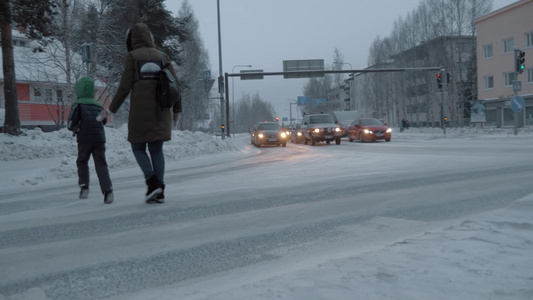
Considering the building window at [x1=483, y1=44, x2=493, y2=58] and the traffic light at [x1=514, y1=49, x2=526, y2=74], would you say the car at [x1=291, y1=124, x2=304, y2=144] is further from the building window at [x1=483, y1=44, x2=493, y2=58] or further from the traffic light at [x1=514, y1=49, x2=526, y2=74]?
the building window at [x1=483, y1=44, x2=493, y2=58]

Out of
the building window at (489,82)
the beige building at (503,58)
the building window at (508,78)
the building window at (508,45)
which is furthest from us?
the building window at (489,82)

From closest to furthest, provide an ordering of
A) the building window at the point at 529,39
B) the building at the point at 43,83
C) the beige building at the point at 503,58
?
the building at the point at 43,83 < the building window at the point at 529,39 < the beige building at the point at 503,58

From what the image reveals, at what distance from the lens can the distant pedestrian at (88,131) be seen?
211 inches

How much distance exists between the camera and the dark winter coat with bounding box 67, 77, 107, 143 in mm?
5367

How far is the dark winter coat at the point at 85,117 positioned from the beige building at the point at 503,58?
40.6m

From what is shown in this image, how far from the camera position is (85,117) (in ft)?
17.7

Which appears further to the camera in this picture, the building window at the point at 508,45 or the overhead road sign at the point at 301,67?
the building window at the point at 508,45

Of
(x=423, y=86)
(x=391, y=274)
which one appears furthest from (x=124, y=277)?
(x=423, y=86)

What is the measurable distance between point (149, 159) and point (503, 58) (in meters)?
45.4

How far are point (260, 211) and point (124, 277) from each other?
6.99 ft

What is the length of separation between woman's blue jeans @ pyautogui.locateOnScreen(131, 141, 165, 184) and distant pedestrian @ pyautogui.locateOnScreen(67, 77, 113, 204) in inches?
26.9

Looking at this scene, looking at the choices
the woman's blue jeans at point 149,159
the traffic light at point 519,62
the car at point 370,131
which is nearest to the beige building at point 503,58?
the traffic light at point 519,62

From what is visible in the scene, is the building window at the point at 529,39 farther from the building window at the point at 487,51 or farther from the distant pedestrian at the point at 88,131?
the distant pedestrian at the point at 88,131

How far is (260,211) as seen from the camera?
4.53 metres
